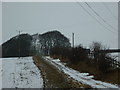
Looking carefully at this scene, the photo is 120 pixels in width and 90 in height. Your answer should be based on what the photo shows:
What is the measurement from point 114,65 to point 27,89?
1543 cm


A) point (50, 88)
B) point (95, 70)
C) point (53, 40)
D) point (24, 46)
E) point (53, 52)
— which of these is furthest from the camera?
point (53, 40)

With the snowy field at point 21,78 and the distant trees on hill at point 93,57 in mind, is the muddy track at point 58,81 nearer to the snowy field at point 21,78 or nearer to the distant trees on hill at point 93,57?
the snowy field at point 21,78

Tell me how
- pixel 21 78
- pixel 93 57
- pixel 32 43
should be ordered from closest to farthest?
pixel 21 78
pixel 93 57
pixel 32 43

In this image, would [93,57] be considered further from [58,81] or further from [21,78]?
[58,81]

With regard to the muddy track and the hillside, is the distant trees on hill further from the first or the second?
the hillside

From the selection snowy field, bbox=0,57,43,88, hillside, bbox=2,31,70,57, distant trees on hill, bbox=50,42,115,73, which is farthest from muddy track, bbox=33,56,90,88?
hillside, bbox=2,31,70,57

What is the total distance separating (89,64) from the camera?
28625mm

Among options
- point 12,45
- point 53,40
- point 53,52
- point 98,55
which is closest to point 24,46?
point 12,45

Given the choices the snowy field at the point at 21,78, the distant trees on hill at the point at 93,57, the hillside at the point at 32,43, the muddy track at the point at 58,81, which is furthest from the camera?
the hillside at the point at 32,43

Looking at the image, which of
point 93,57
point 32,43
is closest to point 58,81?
point 93,57

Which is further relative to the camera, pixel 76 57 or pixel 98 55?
pixel 76 57

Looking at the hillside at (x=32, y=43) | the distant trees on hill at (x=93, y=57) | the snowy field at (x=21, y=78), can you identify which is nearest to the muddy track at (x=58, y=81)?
the snowy field at (x=21, y=78)

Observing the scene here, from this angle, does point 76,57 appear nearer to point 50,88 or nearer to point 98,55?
point 98,55

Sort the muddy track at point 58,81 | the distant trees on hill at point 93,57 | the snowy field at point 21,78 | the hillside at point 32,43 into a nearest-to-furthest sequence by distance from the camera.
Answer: the muddy track at point 58,81
the snowy field at point 21,78
the distant trees on hill at point 93,57
the hillside at point 32,43
